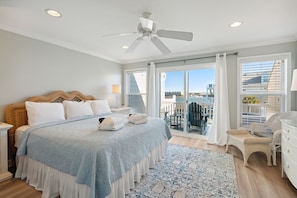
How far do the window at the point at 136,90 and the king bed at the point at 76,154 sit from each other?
7.84 feet

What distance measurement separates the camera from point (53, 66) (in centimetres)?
305

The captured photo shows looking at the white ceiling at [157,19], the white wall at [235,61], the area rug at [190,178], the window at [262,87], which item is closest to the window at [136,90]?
the white wall at [235,61]

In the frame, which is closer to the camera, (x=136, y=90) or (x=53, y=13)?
(x=53, y=13)

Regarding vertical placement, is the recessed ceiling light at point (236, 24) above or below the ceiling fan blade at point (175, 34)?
above

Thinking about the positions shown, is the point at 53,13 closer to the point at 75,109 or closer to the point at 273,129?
the point at 75,109

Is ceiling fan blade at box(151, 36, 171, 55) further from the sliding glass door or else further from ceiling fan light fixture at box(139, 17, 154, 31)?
the sliding glass door

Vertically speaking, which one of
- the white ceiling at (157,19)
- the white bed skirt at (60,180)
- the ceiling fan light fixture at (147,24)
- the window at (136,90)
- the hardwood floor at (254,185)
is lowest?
the hardwood floor at (254,185)

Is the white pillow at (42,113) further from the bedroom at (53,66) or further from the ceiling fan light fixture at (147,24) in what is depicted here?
the ceiling fan light fixture at (147,24)

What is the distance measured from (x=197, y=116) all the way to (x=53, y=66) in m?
3.79

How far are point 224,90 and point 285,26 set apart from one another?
1.54 meters

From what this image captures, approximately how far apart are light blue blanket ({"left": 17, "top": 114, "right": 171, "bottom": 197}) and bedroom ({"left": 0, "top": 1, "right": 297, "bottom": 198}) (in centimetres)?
111

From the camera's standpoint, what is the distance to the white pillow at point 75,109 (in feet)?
9.21

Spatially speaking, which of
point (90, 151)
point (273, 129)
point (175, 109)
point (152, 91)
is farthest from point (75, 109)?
point (273, 129)

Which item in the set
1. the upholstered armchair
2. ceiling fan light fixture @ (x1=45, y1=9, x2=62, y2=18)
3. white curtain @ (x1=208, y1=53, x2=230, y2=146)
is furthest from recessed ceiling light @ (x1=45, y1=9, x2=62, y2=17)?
the upholstered armchair
